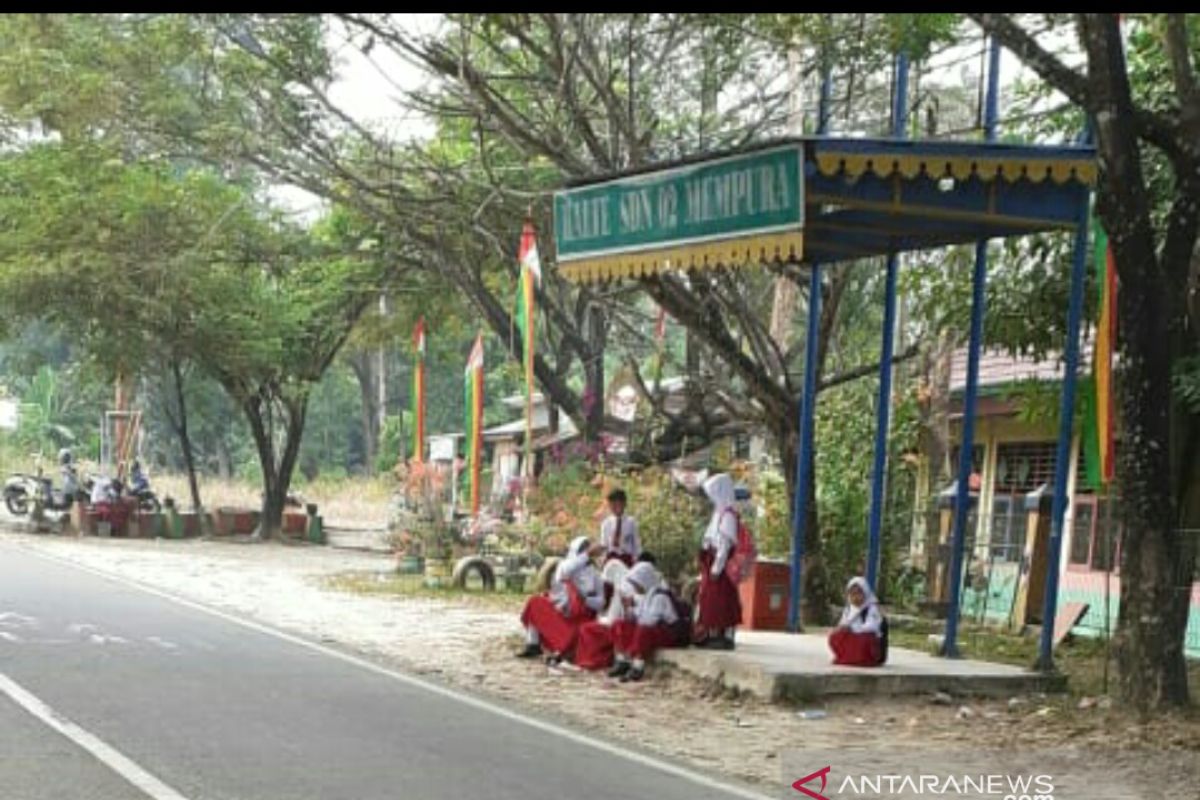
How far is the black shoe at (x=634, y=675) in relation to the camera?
13.0m

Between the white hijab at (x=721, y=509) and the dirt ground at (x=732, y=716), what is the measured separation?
1.20 metres

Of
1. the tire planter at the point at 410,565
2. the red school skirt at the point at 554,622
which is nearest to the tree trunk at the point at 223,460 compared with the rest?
the tire planter at the point at 410,565

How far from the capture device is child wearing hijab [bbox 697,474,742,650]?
1312 centimetres

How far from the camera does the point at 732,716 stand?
36.9 ft

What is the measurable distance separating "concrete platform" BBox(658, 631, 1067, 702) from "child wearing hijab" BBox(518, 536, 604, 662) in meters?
0.95

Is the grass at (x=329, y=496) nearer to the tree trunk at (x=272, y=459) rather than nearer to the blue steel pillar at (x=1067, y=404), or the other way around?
the tree trunk at (x=272, y=459)

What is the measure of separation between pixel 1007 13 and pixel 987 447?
11.6 m

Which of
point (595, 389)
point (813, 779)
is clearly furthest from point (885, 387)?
point (595, 389)

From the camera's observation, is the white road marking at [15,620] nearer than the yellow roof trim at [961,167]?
No

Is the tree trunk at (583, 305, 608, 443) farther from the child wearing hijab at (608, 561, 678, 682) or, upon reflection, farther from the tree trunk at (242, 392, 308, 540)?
the child wearing hijab at (608, 561, 678, 682)

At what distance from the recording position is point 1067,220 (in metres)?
12.5

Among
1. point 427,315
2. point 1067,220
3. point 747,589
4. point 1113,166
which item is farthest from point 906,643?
point 427,315

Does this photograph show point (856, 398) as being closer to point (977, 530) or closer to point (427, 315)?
point (977, 530)

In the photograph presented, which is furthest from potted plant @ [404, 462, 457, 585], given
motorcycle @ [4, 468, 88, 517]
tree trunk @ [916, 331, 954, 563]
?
motorcycle @ [4, 468, 88, 517]
